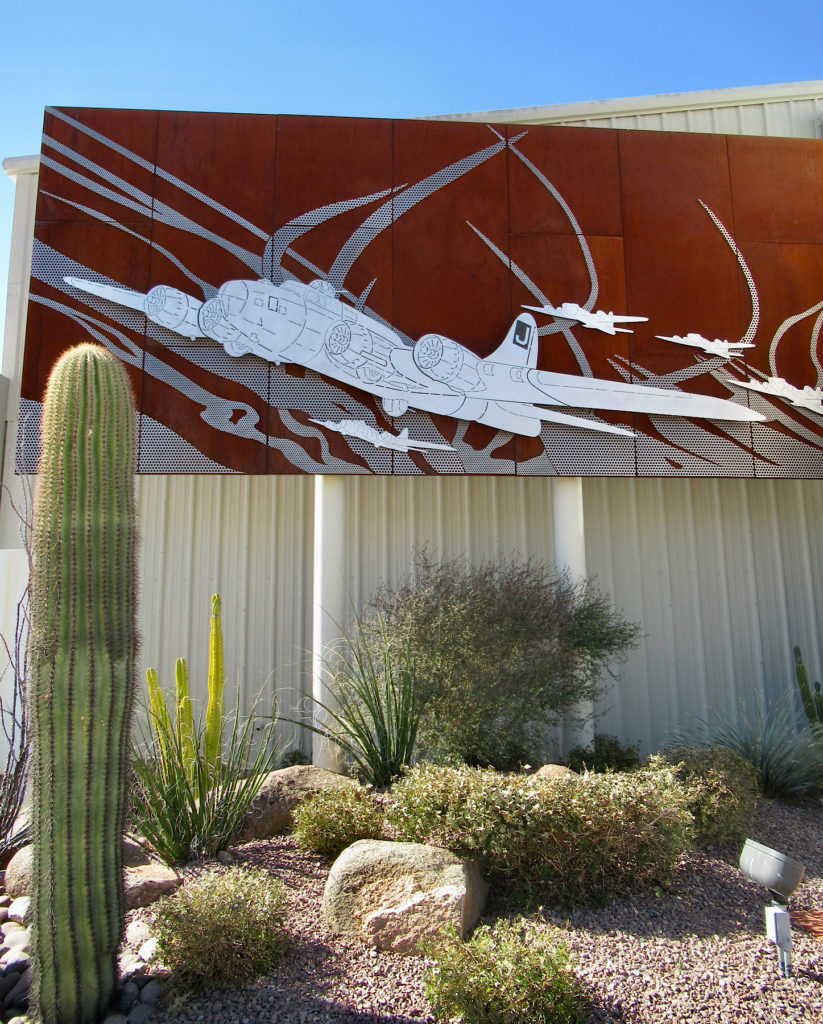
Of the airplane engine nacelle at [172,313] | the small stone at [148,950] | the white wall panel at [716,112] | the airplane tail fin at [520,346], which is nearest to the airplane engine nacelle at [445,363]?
the airplane tail fin at [520,346]

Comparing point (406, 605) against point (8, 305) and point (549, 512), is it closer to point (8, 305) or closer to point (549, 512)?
point (549, 512)

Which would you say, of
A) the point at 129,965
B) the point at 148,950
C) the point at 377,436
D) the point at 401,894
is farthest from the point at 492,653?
the point at 129,965

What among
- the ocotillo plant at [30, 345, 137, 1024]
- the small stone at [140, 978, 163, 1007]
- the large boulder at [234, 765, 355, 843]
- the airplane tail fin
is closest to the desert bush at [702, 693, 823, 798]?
the large boulder at [234, 765, 355, 843]

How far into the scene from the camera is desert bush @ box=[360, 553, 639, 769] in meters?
6.45

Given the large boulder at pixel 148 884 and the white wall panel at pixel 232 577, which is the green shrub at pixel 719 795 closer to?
the large boulder at pixel 148 884

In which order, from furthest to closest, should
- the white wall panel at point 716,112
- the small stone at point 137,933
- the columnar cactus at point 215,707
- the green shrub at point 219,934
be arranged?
the white wall panel at point 716,112 < the columnar cactus at point 215,707 < the small stone at point 137,933 < the green shrub at point 219,934

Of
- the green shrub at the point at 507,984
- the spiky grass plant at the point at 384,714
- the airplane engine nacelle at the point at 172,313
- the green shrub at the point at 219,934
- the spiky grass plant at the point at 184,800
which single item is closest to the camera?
the green shrub at the point at 507,984

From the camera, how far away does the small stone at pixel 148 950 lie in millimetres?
3910

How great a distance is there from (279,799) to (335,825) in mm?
732

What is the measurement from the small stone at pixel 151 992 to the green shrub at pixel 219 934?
0.08 meters

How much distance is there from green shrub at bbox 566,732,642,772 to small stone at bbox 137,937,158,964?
4.25 meters

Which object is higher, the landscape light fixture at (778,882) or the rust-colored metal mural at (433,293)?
the rust-colored metal mural at (433,293)

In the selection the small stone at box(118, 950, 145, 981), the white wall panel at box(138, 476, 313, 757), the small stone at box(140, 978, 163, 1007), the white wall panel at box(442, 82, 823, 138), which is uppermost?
the white wall panel at box(442, 82, 823, 138)

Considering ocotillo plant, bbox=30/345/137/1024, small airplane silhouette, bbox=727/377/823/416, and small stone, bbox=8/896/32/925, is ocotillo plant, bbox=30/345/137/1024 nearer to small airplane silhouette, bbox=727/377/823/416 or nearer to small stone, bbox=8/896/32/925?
small stone, bbox=8/896/32/925
